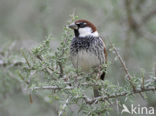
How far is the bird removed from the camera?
334cm

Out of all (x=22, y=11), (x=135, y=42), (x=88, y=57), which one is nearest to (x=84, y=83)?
(x=88, y=57)

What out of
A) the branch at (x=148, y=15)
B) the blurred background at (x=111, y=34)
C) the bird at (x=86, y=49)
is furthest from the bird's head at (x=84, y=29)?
the branch at (x=148, y=15)

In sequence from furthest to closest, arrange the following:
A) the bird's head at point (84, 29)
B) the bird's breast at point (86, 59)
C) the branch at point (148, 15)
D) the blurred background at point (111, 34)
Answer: the branch at point (148, 15)
the blurred background at point (111, 34)
the bird's head at point (84, 29)
the bird's breast at point (86, 59)

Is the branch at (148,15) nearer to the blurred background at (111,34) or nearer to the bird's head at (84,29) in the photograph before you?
the blurred background at (111,34)

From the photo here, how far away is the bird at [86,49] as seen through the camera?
3.34 meters

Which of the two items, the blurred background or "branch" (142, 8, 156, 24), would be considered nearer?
the blurred background

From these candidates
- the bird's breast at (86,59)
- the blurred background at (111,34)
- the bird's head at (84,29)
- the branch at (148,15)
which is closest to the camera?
the bird's breast at (86,59)

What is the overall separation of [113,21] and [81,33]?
69.4 inches

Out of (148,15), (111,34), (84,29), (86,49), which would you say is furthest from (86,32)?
(148,15)

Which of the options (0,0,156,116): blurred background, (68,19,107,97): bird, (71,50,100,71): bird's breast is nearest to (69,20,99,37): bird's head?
(68,19,107,97): bird

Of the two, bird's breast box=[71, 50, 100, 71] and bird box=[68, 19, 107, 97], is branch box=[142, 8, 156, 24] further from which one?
bird's breast box=[71, 50, 100, 71]

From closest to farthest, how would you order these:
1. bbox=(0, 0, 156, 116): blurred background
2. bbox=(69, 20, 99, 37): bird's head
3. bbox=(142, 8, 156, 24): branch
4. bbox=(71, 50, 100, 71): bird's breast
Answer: bbox=(71, 50, 100, 71): bird's breast < bbox=(69, 20, 99, 37): bird's head < bbox=(0, 0, 156, 116): blurred background < bbox=(142, 8, 156, 24): branch

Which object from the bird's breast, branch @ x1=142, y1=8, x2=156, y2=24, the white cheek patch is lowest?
the bird's breast

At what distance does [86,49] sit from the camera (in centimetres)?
334
